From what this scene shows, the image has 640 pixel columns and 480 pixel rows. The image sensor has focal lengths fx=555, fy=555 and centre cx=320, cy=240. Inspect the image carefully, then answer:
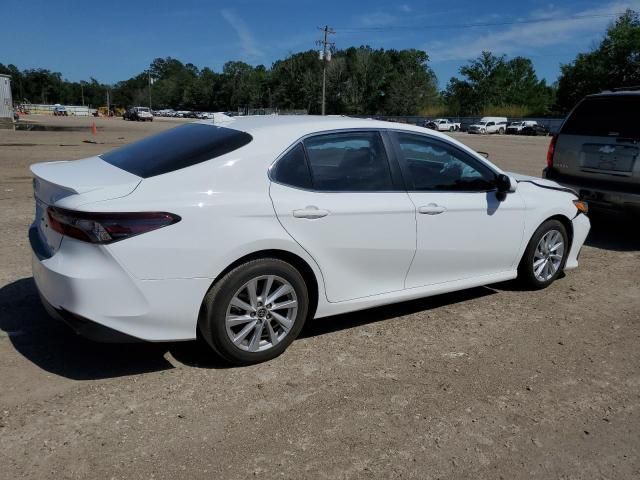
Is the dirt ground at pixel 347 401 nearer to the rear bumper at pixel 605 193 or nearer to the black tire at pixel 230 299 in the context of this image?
the black tire at pixel 230 299

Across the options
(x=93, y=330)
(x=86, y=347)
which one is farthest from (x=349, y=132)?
(x=86, y=347)

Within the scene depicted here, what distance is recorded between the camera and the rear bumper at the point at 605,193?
6664mm

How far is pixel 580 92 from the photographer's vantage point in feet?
258

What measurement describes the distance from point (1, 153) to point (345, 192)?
16.8 m

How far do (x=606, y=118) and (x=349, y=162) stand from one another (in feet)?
15.8

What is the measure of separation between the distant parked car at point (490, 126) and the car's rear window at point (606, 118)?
5985 cm

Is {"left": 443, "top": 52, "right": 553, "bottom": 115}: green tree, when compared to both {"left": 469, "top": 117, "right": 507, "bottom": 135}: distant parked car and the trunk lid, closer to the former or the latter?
{"left": 469, "top": 117, "right": 507, "bottom": 135}: distant parked car

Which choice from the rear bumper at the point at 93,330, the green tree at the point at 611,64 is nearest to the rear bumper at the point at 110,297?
the rear bumper at the point at 93,330

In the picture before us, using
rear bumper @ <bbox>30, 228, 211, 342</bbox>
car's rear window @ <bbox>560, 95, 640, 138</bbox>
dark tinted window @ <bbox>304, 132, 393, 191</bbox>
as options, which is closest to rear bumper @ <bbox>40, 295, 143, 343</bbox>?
rear bumper @ <bbox>30, 228, 211, 342</bbox>

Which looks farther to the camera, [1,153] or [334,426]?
[1,153]

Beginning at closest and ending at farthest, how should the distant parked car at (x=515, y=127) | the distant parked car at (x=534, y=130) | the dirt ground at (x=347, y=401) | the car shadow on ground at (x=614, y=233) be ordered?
1. the dirt ground at (x=347, y=401)
2. the car shadow on ground at (x=614, y=233)
3. the distant parked car at (x=534, y=130)
4. the distant parked car at (x=515, y=127)

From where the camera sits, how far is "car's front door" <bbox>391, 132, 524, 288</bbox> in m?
4.21

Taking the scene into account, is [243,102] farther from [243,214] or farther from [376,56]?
[243,214]

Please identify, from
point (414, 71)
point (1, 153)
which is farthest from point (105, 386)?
point (414, 71)
